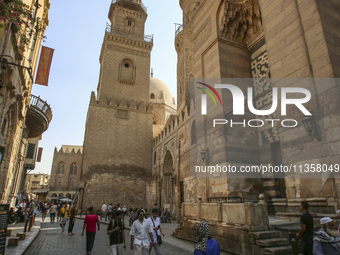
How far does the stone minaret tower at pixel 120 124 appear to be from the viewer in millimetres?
21656

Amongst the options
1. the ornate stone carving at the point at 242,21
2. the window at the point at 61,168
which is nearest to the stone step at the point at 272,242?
the ornate stone carving at the point at 242,21

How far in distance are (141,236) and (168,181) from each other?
15.0 m

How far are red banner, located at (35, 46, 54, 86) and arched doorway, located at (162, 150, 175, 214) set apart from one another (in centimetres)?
998

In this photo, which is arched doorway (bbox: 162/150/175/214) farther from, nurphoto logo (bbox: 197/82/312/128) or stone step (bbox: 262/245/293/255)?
stone step (bbox: 262/245/293/255)

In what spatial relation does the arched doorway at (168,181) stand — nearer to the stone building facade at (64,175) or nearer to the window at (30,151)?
the window at (30,151)

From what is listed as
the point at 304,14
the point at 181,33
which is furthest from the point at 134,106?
the point at 304,14

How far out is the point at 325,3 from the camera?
5723mm

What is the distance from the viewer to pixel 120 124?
23.8m

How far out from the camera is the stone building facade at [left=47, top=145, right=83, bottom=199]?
42.1m

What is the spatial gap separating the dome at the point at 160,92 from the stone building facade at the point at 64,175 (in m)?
18.9

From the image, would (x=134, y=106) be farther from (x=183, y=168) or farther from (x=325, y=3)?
(x=325, y=3)

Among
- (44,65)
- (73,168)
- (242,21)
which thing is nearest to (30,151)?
(44,65)

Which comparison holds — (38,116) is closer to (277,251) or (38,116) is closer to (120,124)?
(120,124)

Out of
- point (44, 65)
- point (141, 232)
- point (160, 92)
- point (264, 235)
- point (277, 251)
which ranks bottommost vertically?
point (277, 251)
